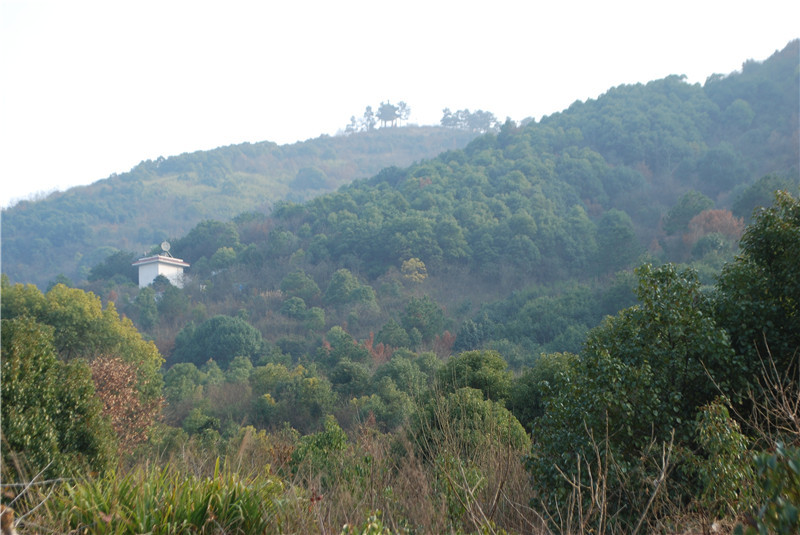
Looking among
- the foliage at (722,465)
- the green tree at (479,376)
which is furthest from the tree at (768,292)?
the green tree at (479,376)

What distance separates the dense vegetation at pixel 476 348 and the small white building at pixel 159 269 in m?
1.32

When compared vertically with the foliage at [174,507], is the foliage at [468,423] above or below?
below

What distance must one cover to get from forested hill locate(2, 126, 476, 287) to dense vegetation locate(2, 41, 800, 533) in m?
15.3

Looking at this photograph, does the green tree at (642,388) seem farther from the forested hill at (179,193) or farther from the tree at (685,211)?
the forested hill at (179,193)

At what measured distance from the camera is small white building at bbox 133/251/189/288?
141ft

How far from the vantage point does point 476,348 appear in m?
30.2

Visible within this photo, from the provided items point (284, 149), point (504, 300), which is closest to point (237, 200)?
point (284, 149)

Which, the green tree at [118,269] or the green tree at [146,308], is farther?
the green tree at [118,269]

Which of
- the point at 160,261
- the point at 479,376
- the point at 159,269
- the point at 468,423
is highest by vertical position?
the point at 160,261

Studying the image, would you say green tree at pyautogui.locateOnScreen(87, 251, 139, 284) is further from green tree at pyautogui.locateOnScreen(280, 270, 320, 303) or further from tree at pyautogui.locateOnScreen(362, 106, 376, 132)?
tree at pyautogui.locateOnScreen(362, 106, 376, 132)

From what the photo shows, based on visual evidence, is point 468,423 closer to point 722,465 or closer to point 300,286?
point 722,465

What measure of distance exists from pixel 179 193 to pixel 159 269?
30.6 m

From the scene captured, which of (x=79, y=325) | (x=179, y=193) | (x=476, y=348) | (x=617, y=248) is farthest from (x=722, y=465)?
(x=179, y=193)

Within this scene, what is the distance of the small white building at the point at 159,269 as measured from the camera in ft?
141
